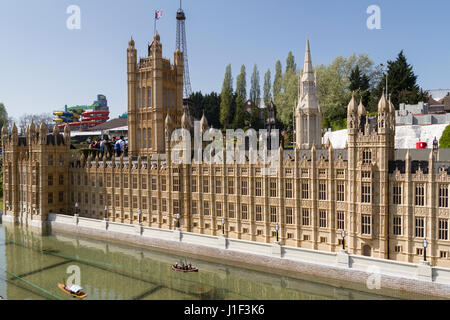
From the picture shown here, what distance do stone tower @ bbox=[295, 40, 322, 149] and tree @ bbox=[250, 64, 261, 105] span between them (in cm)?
8756

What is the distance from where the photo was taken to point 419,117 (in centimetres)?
7450

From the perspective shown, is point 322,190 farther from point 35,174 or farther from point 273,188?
point 35,174

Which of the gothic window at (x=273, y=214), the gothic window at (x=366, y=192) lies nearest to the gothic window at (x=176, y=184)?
the gothic window at (x=273, y=214)

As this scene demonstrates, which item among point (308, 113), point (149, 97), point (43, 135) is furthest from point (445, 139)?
point (43, 135)

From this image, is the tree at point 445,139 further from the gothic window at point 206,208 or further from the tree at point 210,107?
the tree at point 210,107

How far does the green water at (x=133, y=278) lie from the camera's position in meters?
36.9

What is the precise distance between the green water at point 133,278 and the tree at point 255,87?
10391 centimetres

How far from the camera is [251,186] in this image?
47.3 m

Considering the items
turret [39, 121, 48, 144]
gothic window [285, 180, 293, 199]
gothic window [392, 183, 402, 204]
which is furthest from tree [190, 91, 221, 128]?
gothic window [392, 183, 402, 204]

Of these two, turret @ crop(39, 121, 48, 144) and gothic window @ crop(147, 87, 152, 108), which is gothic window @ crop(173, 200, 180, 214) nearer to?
turret @ crop(39, 121, 48, 144)

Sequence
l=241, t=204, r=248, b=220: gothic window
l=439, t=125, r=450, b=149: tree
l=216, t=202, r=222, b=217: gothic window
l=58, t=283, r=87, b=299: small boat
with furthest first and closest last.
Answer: l=439, t=125, r=450, b=149: tree
l=216, t=202, r=222, b=217: gothic window
l=241, t=204, r=248, b=220: gothic window
l=58, t=283, r=87, b=299: small boat

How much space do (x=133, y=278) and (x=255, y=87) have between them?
4594 inches

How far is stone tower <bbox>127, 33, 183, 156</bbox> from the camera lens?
Answer: 7251 cm
